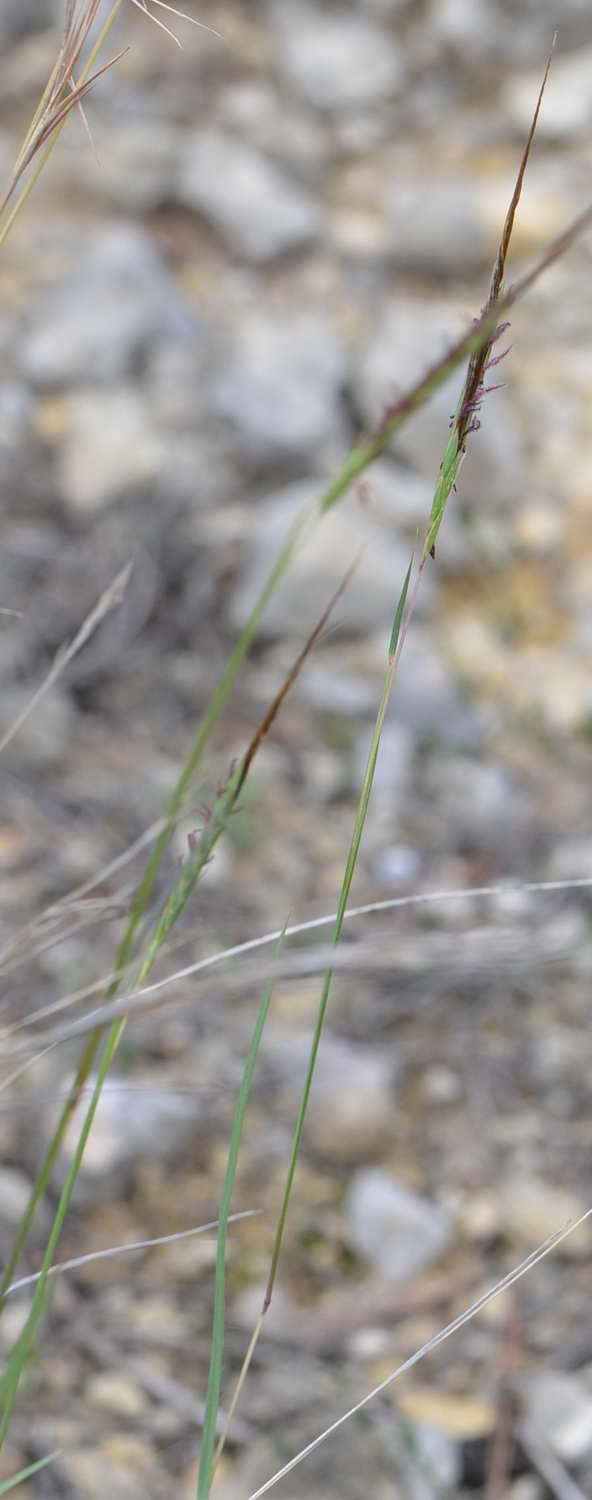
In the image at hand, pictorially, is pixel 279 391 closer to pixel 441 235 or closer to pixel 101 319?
pixel 101 319

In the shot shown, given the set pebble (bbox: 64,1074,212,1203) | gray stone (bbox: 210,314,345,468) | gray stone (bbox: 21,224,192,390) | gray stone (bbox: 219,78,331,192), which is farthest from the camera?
gray stone (bbox: 219,78,331,192)

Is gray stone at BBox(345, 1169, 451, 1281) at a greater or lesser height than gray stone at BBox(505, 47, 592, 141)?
lesser

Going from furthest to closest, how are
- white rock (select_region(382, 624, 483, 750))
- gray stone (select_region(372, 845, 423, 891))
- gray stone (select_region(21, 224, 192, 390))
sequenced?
gray stone (select_region(21, 224, 192, 390))
white rock (select_region(382, 624, 483, 750))
gray stone (select_region(372, 845, 423, 891))

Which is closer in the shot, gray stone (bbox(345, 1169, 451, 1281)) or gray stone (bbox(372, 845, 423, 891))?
gray stone (bbox(345, 1169, 451, 1281))

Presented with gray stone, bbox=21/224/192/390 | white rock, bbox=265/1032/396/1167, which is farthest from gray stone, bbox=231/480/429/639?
white rock, bbox=265/1032/396/1167

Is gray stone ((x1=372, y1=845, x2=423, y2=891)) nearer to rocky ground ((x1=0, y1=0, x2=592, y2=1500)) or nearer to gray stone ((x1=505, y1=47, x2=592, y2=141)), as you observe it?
A: rocky ground ((x1=0, y1=0, x2=592, y2=1500))

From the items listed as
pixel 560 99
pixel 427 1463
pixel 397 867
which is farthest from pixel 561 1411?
pixel 560 99

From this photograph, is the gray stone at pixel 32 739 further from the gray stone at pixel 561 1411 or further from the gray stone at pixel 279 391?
the gray stone at pixel 561 1411

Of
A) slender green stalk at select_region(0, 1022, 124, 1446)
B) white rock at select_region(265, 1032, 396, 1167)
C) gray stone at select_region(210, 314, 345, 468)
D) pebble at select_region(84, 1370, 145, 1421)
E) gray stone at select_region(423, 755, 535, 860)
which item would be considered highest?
gray stone at select_region(210, 314, 345, 468)

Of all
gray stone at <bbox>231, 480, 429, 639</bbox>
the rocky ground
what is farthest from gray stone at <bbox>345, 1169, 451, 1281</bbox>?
gray stone at <bbox>231, 480, 429, 639</bbox>

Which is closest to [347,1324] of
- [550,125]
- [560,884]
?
[560,884]
